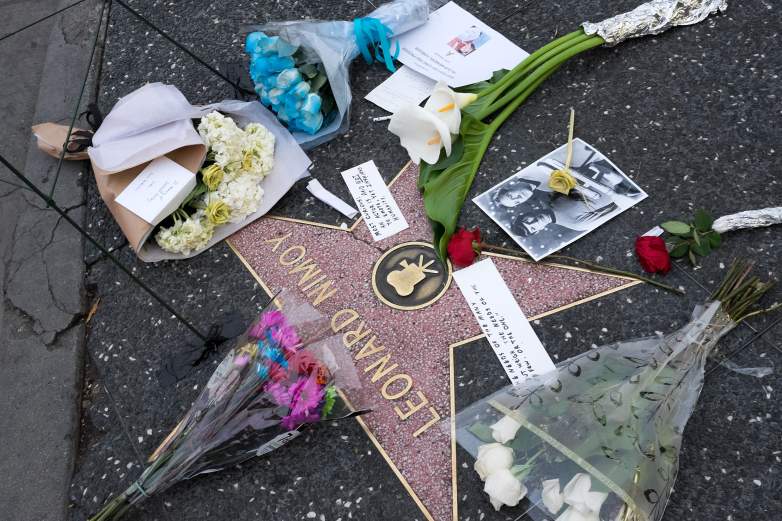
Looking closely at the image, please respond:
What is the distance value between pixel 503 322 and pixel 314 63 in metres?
1.14

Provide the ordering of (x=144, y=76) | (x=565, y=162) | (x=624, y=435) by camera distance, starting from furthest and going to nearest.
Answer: (x=144, y=76) → (x=565, y=162) → (x=624, y=435)

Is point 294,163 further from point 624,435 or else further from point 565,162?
point 624,435

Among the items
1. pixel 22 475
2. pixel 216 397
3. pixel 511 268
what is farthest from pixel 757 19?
pixel 22 475

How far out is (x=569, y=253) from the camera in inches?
77.0

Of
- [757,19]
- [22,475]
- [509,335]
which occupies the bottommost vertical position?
[22,475]

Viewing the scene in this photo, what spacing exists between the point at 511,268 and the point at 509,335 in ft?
0.74

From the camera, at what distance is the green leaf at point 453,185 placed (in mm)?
2018

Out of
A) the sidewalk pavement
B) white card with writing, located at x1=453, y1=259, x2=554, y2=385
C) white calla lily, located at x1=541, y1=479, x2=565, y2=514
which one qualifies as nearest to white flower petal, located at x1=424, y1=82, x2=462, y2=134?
white card with writing, located at x1=453, y1=259, x2=554, y2=385

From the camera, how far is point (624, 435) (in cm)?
141

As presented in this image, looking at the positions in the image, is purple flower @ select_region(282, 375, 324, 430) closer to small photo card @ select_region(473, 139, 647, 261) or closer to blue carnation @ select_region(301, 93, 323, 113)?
small photo card @ select_region(473, 139, 647, 261)

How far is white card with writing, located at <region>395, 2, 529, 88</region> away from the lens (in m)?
2.39

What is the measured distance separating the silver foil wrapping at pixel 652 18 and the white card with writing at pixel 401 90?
61 centimetres

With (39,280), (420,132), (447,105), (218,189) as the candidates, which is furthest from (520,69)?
(39,280)

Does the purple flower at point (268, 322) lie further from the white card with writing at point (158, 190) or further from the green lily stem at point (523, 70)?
the green lily stem at point (523, 70)
